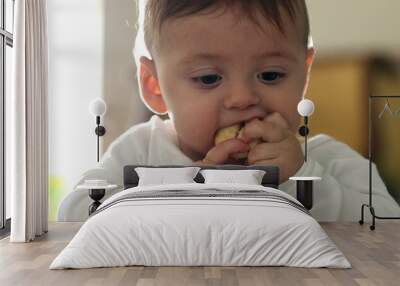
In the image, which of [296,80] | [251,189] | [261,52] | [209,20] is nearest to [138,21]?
[209,20]

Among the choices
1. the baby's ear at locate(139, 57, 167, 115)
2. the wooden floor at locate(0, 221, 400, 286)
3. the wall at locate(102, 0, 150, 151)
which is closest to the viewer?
the wooden floor at locate(0, 221, 400, 286)

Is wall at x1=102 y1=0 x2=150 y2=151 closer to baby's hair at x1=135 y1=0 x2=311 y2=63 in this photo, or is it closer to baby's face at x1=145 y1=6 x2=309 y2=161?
baby's hair at x1=135 y1=0 x2=311 y2=63

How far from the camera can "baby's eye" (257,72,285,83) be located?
708 centimetres

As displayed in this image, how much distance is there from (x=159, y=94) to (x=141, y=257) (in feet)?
10.6

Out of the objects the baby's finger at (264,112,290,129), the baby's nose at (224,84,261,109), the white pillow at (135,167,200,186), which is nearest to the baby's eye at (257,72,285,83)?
the baby's nose at (224,84,261,109)

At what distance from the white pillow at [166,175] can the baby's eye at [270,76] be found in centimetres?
136

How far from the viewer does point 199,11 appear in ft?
23.4

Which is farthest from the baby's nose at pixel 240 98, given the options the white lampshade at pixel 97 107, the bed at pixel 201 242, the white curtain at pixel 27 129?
the bed at pixel 201 242

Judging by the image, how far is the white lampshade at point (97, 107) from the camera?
7.20 m

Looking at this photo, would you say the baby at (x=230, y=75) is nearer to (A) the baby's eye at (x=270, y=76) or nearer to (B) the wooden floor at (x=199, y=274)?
(A) the baby's eye at (x=270, y=76)

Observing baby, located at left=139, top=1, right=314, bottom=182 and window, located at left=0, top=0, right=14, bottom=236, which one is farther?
baby, located at left=139, top=1, right=314, bottom=182

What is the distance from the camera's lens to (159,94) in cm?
727

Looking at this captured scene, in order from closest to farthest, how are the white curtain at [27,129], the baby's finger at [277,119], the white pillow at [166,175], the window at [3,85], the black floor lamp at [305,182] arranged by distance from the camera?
the white curtain at [27,129]
the window at [3,85]
the white pillow at [166,175]
the black floor lamp at [305,182]
the baby's finger at [277,119]

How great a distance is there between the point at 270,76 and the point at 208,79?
738 mm
